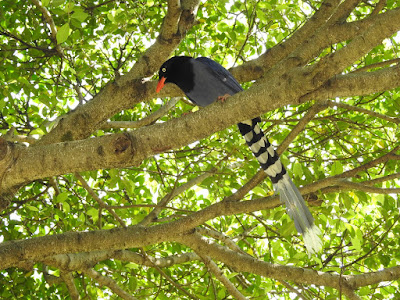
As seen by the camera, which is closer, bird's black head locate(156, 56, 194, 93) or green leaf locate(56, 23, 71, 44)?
green leaf locate(56, 23, 71, 44)

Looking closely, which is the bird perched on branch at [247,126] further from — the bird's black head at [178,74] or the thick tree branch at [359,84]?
the thick tree branch at [359,84]

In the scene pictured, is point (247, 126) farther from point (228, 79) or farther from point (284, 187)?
point (284, 187)

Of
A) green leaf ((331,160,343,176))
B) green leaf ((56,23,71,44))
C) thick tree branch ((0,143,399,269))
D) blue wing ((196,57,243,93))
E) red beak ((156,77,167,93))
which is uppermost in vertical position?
blue wing ((196,57,243,93))

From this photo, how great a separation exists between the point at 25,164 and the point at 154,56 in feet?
4.39

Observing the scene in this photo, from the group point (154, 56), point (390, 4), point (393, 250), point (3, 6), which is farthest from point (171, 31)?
point (393, 250)

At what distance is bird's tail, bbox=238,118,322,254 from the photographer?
2.78 meters

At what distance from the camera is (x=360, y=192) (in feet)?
9.08

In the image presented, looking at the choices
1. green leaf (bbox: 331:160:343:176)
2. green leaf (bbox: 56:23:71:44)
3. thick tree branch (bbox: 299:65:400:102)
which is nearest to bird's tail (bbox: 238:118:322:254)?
green leaf (bbox: 331:160:343:176)

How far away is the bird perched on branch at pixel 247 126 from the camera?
110 inches

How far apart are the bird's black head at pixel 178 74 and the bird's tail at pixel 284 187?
23.2 inches

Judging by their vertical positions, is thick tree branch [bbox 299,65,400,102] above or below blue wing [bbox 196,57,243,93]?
below

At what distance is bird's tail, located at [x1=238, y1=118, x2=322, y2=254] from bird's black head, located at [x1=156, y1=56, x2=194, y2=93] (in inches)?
23.2

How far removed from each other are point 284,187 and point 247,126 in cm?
53

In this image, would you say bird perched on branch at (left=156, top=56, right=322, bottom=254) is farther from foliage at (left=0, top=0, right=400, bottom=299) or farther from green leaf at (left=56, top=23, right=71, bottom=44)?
green leaf at (left=56, top=23, right=71, bottom=44)
